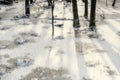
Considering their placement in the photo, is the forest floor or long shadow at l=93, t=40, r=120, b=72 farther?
long shadow at l=93, t=40, r=120, b=72

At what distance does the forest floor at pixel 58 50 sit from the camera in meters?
13.8

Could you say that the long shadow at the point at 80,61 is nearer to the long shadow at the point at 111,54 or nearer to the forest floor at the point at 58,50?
the forest floor at the point at 58,50

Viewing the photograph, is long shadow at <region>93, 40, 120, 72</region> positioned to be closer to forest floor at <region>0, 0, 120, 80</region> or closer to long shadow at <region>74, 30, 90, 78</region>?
forest floor at <region>0, 0, 120, 80</region>

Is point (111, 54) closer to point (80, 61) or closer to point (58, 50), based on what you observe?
point (80, 61)

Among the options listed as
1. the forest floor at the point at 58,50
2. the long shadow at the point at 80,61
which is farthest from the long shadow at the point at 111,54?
the long shadow at the point at 80,61

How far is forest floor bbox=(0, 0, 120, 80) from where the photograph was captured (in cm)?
1384

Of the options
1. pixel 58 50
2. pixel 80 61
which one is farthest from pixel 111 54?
pixel 58 50

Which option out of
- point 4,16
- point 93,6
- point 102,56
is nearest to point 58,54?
point 102,56

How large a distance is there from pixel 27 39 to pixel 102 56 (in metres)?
5.61

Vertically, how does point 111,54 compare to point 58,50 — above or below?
below

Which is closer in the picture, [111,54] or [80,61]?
[80,61]

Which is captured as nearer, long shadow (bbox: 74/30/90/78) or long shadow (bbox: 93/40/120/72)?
long shadow (bbox: 74/30/90/78)

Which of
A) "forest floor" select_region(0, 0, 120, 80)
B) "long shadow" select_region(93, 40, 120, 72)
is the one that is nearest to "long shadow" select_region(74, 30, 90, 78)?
"forest floor" select_region(0, 0, 120, 80)

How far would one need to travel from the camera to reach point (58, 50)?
55.8 feet
